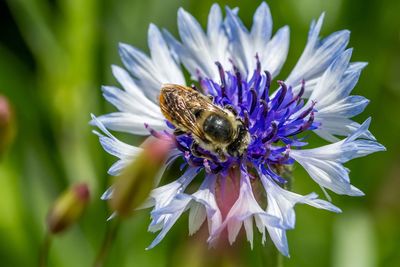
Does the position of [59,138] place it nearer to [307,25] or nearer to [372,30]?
[307,25]

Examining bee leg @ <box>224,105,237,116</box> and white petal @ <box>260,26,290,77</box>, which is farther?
white petal @ <box>260,26,290,77</box>

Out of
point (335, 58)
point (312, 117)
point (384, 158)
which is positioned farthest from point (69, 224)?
point (384, 158)

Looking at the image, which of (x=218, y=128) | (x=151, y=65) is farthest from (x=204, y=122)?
(x=151, y=65)

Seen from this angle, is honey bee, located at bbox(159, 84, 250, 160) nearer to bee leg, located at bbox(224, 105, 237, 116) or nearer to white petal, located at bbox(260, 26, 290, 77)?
bee leg, located at bbox(224, 105, 237, 116)

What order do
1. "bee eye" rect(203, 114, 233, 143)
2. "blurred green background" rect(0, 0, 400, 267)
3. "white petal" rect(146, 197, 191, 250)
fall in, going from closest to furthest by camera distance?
"white petal" rect(146, 197, 191, 250) → "bee eye" rect(203, 114, 233, 143) → "blurred green background" rect(0, 0, 400, 267)

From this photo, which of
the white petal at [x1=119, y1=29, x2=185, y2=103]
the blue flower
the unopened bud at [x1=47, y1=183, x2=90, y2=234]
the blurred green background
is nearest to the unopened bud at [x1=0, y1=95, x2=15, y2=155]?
the unopened bud at [x1=47, y1=183, x2=90, y2=234]

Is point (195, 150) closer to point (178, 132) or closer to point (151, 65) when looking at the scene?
point (178, 132)

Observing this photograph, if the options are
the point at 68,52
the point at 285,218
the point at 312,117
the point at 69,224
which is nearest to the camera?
the point at 69,224

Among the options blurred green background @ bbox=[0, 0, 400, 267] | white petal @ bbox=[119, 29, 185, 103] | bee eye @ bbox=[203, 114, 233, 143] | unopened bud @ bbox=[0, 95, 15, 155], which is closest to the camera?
unopened bud @ bbox=[0, 95, 15, 155]
